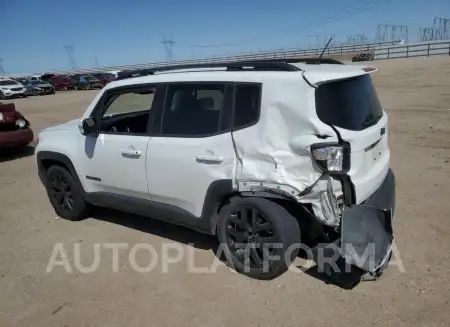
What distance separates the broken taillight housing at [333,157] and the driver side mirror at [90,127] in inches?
97.3

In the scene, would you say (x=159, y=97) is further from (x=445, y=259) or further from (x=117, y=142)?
(x=445, y=259)

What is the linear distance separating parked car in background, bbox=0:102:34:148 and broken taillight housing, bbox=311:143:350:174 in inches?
301

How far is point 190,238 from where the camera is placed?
4168 mm

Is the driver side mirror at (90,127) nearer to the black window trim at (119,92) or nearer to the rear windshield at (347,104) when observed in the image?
the black window trim at (119,92)

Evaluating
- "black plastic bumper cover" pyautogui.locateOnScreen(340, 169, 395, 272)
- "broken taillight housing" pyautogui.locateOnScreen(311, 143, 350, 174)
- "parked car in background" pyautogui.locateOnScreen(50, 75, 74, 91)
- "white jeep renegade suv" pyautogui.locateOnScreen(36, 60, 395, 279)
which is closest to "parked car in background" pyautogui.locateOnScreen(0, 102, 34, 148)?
"white jeep renegade suv" pyautogui.locateOnScreen(36, 60, 395, 279)

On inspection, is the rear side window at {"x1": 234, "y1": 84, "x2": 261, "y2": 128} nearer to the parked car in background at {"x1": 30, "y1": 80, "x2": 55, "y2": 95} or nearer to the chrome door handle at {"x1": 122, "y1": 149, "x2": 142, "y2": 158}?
the chrome door handle at {"x1": 122, "y1": 149, "x2": 142, "y2": 158}

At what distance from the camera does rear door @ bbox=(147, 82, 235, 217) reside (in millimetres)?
3240

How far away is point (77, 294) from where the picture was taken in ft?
10.7

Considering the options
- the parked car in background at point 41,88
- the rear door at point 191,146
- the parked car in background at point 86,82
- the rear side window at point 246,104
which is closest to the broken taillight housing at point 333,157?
the rear side window at point 246,104

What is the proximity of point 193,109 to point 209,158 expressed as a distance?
557mm

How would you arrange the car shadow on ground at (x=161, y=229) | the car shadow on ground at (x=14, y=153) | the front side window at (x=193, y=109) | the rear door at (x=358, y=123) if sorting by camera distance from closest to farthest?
the rear door at (x=358, y=123) < the front side window at (x=193, y=109) < the car shadow on ground at (x=161, y=229) < the car shadow on ground at (x=14, y=153)

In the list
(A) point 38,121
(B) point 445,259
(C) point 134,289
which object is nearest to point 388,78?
(A) point 38,121

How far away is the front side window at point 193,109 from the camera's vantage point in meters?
3.33

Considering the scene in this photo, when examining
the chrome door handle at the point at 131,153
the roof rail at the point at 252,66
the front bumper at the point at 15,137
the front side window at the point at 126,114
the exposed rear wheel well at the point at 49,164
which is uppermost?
the roof rail at the point at 252,66
